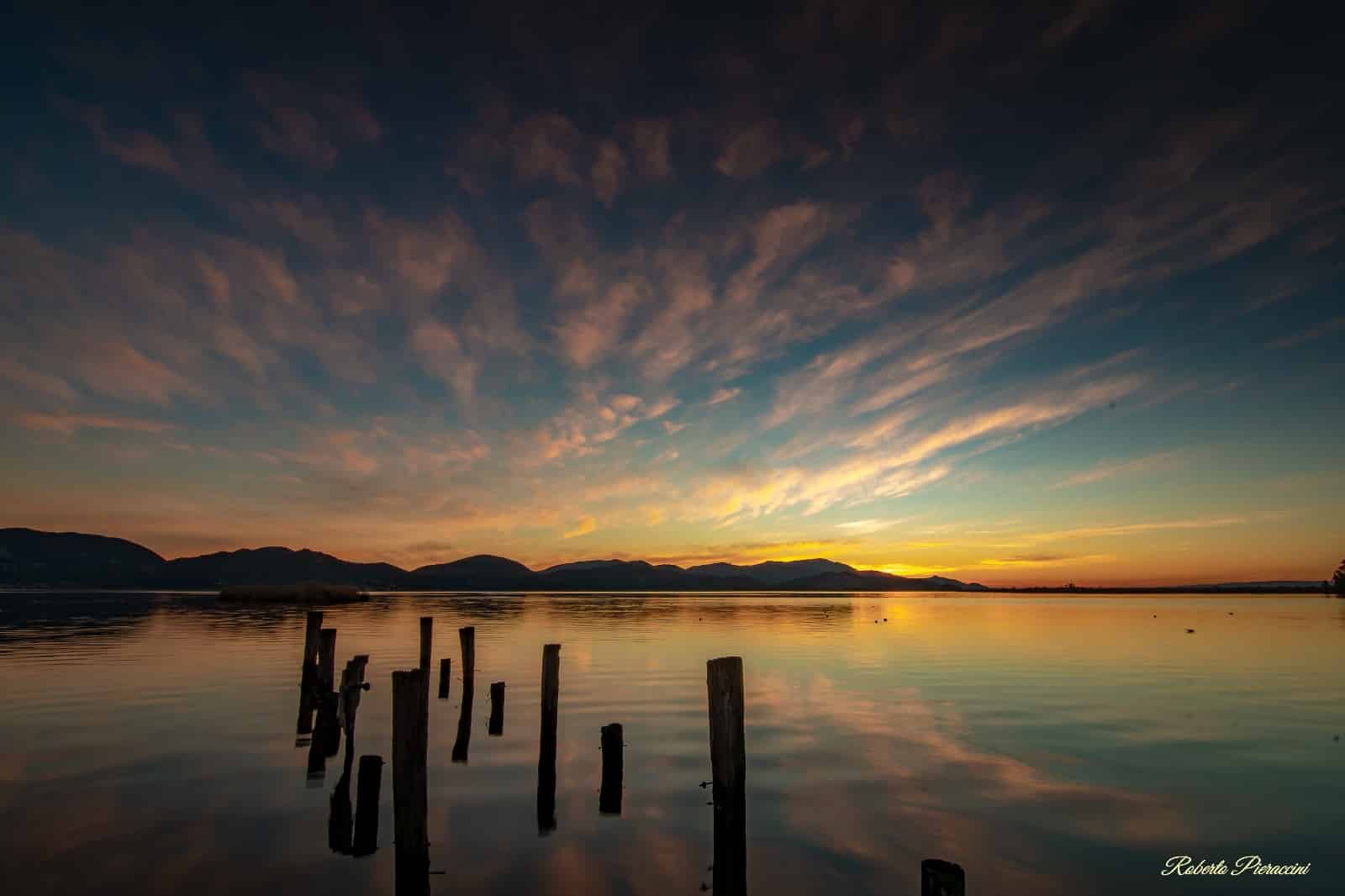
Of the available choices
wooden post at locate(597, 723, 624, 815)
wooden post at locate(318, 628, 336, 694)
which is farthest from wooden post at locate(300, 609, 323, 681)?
wooden post at locate(597, 723, 624, 815)

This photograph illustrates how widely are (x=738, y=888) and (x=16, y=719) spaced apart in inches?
941

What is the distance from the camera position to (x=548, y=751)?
14.9 m

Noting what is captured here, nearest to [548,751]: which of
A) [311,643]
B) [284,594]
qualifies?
[311,643]

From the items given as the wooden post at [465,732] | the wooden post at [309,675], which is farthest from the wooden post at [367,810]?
the wooden post at [309,675]

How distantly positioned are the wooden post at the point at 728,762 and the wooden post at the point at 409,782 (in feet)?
12.6

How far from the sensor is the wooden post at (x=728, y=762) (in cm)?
1009

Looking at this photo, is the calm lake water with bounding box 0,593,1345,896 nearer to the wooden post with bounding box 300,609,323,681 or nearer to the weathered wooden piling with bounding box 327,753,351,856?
the weathered wooden piling with bounding box 327,753,351,856

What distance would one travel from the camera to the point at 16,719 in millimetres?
22188

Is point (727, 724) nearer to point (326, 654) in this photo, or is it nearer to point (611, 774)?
point (611, 774)

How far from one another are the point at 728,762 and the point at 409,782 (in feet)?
13.9

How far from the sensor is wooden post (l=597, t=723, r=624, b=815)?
1410 centimetres

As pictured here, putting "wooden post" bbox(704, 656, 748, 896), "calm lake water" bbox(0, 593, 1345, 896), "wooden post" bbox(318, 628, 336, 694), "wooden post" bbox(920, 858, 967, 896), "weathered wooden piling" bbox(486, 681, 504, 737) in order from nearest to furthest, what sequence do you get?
1. "wooden post" bbox(920, 858, 967, 896)
2. "wooden post" bbox(704, 656, 748, 896)
3. "calm lake water" bbox(0, 593, 1345, 896)
4. "wooden post" bbox(318, 628, 336, 694)
5. "weathered wooden piling" bbox(486, 681, 504, 737)

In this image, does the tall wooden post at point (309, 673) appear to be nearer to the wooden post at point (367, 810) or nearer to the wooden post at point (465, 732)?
the wooden post at point (465, 732)

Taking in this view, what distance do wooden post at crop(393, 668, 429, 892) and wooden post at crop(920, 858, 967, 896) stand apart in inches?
249
